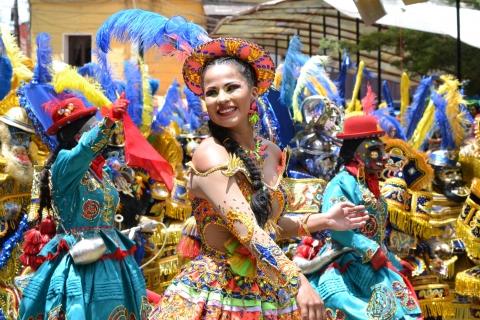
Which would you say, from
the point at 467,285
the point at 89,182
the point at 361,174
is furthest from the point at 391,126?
the point at 89,182

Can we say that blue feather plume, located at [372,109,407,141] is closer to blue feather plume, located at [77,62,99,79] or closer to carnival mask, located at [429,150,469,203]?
carnival mask, located at [429,150,469,203]

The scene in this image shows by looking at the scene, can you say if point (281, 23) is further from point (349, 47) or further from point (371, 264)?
point (371, 264)

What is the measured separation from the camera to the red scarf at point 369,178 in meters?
6.22

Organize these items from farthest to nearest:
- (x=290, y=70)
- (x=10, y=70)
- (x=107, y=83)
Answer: (x=290, y=70) → (x=107, y=83) → (x=10, y=70)

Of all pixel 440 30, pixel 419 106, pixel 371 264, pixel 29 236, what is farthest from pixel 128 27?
pixel 440 30

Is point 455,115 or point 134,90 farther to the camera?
point 455,115

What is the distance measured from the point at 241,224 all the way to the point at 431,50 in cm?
1208

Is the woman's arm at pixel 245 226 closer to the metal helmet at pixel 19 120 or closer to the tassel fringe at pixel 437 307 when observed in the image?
the metal helmet at pixel 19 120

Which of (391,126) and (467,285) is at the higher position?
(391,126)

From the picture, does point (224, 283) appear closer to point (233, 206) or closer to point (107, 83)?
point (233, 206)

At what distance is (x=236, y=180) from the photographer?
151 inches

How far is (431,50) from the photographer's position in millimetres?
15195

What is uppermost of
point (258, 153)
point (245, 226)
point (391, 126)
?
point (258, 153)

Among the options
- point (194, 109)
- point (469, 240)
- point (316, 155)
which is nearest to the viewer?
point (469, 240)
